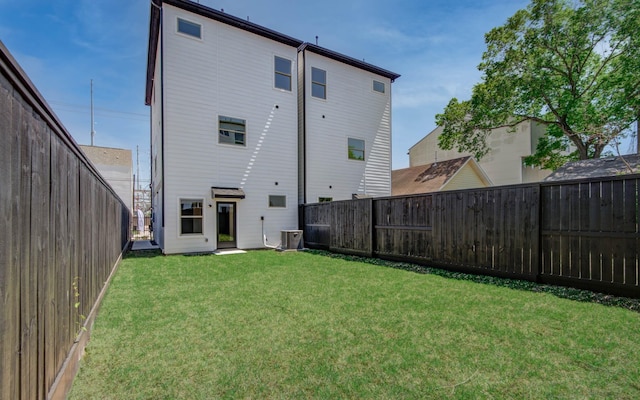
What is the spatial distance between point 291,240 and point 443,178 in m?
10.9

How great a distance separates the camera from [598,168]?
9.62 meters

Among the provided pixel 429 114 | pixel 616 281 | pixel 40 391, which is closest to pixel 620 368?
pixel 616 281

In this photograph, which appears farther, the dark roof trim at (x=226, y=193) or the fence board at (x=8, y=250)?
the dark roof trim at (x=226, y=193)

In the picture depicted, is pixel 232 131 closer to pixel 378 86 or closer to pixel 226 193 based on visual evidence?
pixel 226 193

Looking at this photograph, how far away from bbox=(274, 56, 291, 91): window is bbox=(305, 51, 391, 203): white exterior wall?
30.9 inches

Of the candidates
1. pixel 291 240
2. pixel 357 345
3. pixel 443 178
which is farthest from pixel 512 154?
pixel 357 345

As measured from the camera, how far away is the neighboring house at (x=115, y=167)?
71.3 ft

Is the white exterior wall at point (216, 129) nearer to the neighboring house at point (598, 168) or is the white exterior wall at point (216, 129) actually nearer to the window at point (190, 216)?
the window at point (190, 216)

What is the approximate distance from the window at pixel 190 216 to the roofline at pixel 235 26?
5.98 meters

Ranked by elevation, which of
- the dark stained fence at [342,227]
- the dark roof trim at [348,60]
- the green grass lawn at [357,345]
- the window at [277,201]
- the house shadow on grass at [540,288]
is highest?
the dark roof trim at [348,60]

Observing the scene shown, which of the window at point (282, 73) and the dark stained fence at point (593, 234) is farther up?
the window at point (282, 73)

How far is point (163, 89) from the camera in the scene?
9.64 metres

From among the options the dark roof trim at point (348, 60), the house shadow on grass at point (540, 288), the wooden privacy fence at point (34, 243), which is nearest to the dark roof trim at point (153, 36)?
the dark roof trim at point (348, 60)

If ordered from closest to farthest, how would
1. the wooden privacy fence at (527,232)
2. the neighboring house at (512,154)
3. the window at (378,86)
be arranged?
the wooden privacy fence at (527,232)
the window at (378,86)
the neighboring house at (512,154)
